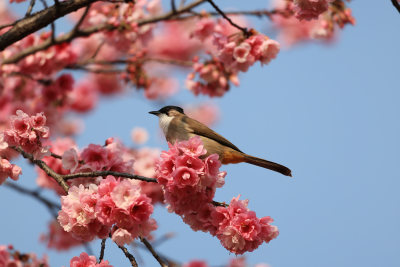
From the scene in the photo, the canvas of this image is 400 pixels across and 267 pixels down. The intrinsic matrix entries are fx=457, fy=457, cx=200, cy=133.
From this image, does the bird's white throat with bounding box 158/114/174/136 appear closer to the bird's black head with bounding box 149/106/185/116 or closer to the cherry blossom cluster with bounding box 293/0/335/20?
the bird's black head with bounding box 149/106/185/116

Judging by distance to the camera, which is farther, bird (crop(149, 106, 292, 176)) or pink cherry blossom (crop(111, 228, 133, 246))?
bird (crop(149, 106, 292, 176))

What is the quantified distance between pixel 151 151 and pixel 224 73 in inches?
73.7

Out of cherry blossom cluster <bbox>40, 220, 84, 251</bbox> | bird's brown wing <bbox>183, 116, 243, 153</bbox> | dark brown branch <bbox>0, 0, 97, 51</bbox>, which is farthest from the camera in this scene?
cherry blossom cluster <bbox>40, 220, 84, 251</bbox>

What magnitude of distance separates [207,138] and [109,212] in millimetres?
1567

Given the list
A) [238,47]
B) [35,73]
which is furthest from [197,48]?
[238,47]

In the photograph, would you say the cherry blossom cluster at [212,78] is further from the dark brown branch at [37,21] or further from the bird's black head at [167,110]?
the dark brown branch at [37,21]

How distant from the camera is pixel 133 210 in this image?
2.58 m

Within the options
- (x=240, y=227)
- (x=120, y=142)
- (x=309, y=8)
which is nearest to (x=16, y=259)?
(x=120, y=142)

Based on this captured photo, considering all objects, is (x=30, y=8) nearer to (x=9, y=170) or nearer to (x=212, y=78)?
(x=9, y=170)

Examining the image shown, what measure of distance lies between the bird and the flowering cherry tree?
52 cm

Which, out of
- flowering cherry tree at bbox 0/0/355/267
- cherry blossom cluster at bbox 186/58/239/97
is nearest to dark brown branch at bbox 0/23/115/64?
flowering cherry tree at bbox 0/0/355/267

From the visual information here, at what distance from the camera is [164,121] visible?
4.44 meters

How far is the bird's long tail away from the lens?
11.8ft

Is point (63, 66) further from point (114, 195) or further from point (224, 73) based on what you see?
point (114, 195)
